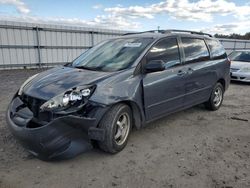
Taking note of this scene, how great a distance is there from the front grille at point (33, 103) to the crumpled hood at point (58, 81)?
51 mm

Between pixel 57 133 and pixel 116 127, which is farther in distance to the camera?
pixel 116 127

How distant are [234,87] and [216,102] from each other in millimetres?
4115

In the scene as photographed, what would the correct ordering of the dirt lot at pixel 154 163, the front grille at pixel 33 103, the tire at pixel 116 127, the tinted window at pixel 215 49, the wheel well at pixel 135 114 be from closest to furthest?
the dirt lot at pixel 154 163 → the front grille at pixel 33 103 → the tire at pixel 116 127 → the wheel well at pixel 135 114 → the tinted window at pixel 215 49

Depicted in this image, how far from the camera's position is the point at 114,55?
4.21 meters

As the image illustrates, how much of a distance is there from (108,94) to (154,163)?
1.13 meters

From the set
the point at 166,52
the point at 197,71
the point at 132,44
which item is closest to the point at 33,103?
the point at 132,44

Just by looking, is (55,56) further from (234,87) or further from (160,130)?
(160,130)

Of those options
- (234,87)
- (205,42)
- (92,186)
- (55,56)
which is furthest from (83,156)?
(55,56)

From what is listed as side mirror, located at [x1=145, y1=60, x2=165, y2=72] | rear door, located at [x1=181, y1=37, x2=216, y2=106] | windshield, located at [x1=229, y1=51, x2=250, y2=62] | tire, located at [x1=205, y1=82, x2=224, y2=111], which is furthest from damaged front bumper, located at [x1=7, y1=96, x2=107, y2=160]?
windshield, located at [x1=229, y1=51, x2=250, y2=62]

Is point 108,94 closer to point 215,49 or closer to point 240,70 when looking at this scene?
point 215,49

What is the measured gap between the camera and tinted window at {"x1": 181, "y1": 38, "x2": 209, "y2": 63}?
16.1ft

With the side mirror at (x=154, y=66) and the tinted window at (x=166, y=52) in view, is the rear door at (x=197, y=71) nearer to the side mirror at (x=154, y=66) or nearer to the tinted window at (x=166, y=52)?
the tinted window at (x=166, y=52)

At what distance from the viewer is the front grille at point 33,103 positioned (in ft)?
10.6

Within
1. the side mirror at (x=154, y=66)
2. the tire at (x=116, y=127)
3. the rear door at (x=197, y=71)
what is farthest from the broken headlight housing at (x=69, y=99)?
the rear door at (x=197, y=71)
